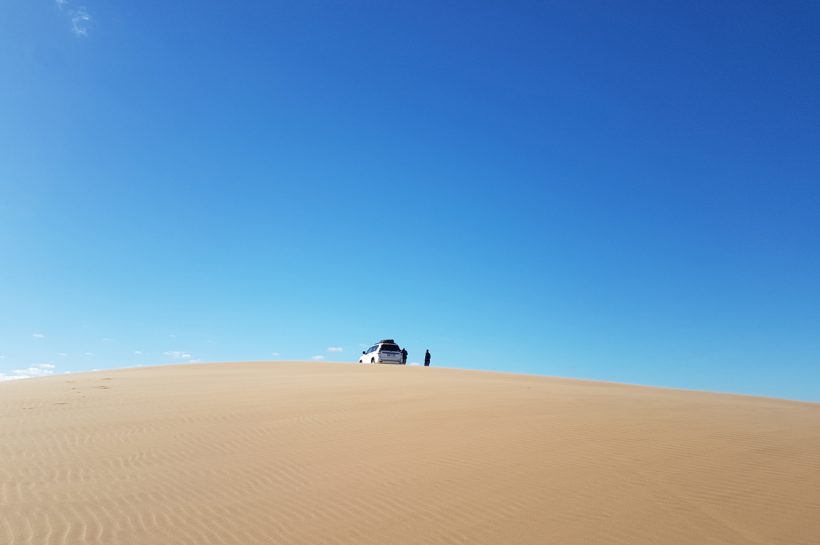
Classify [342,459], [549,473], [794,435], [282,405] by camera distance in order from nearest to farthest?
[549,473] < [342,459] < [794,435] < [282,405]

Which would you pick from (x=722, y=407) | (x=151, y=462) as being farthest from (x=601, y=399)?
(x=151, y=462)

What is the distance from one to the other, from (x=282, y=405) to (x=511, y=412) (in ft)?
20.8

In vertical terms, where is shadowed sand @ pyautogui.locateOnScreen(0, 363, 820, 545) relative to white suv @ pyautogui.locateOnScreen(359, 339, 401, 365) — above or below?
below

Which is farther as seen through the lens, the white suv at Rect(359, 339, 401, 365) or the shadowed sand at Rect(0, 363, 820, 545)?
the white suv at Rect(359, 339, 401, 365)

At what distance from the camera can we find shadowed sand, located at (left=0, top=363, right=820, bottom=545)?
5613 mm

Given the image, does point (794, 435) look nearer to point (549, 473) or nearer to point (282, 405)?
point (549, 473)

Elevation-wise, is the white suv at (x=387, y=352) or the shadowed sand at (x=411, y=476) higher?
the white suv at (x=387, y=352)

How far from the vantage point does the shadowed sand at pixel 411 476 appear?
5.61 meters

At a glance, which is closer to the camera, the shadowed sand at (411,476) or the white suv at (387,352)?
the shadowed sand at (411,476)

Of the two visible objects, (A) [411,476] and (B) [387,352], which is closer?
(A) [411,476]

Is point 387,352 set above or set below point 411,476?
above

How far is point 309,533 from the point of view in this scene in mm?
5586

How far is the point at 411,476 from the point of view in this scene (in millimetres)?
7430

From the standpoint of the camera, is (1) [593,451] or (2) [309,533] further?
(1) [593,451]
